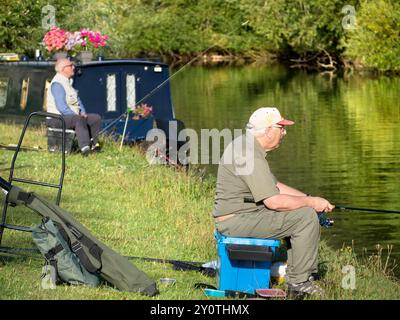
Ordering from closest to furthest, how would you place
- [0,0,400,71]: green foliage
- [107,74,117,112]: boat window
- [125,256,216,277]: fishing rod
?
[125,256,216,277]: fishing rod < [107,74,117,112]: boat window < [0,0,400,71]: green foliage

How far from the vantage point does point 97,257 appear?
7.73 metres

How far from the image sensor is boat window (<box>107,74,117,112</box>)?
19.3m

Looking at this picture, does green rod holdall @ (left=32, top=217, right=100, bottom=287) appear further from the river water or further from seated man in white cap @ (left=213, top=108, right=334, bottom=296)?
the river water

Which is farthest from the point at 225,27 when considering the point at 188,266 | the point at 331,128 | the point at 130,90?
the point at 188,266

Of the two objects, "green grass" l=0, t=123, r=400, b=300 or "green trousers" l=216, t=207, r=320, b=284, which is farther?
"green grass" l=0, t=123, r=400, b=300

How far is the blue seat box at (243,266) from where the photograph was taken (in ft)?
26.3

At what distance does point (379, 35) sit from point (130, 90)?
1163 inches

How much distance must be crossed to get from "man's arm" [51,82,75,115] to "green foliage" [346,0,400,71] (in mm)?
32064

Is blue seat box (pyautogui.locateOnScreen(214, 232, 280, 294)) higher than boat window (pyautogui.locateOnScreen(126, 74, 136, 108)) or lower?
lower

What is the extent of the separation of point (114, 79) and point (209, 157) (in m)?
2.84

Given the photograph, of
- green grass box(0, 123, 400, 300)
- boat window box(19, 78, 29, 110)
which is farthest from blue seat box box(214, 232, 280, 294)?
boat window box(19, 78, 29, 110)

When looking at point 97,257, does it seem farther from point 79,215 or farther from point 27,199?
point 79,215

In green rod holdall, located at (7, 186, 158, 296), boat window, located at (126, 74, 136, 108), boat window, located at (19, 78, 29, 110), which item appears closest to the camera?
green rod holdall, located at (7, 186, 158, 296)
